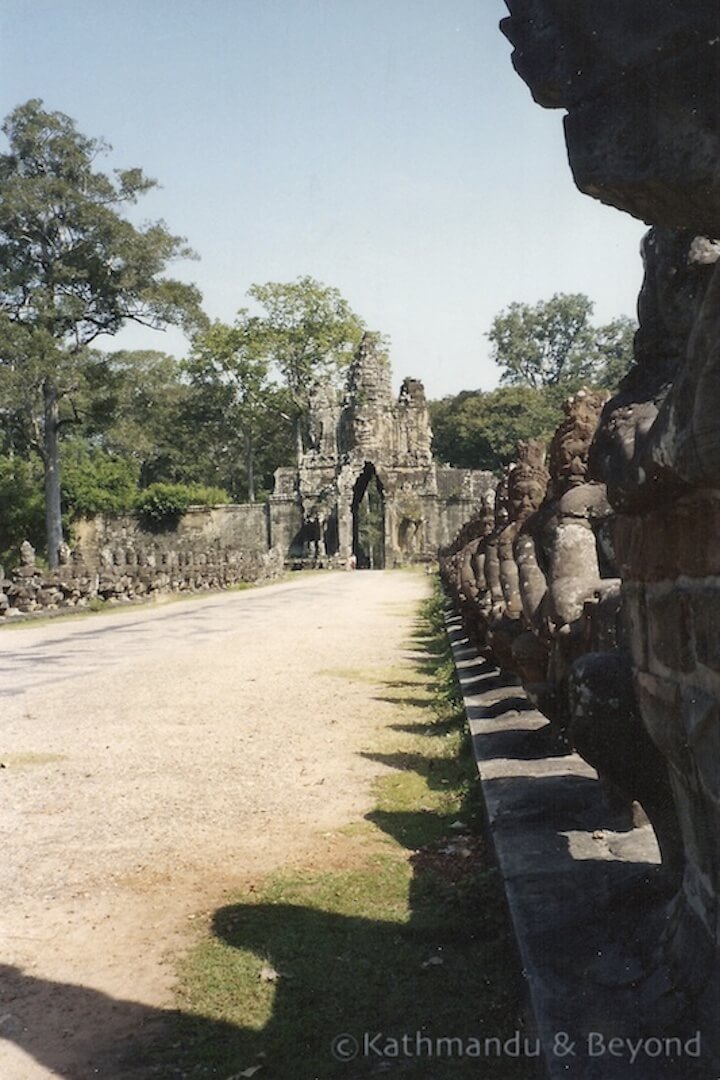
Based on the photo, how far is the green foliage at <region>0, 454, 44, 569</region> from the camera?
133ft

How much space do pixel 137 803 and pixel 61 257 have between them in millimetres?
31894

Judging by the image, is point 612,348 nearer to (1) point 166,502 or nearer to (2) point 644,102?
(1) point 166,502

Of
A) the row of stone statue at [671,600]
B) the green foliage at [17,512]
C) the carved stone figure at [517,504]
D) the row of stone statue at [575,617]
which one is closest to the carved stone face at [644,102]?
the row of stone statue at [671,600]

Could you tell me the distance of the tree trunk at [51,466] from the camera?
108 ft

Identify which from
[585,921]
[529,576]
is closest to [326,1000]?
[585,921]

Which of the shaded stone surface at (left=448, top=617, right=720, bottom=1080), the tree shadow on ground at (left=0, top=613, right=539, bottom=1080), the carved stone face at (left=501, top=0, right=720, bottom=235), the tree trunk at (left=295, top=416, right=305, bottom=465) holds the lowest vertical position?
the tree shadow on ground at (left=0, top=613, right=539, bottom=1080)

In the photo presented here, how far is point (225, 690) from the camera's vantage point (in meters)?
9.57

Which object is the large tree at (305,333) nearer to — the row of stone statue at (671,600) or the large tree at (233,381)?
the large tree at (233,381)

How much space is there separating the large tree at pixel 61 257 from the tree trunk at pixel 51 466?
33 mm

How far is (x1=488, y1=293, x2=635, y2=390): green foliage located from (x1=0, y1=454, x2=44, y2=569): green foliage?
34.1 metres

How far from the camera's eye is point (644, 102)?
1.58 meters

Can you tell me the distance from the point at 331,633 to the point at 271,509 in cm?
3642

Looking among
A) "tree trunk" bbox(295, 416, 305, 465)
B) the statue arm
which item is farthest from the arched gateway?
the statue arm

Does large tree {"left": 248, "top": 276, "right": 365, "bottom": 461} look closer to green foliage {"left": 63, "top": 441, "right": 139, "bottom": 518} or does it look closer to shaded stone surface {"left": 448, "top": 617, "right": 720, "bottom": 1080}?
green foliage {"left": 63, "top": 441, "right": 139, "bottom": 518}
